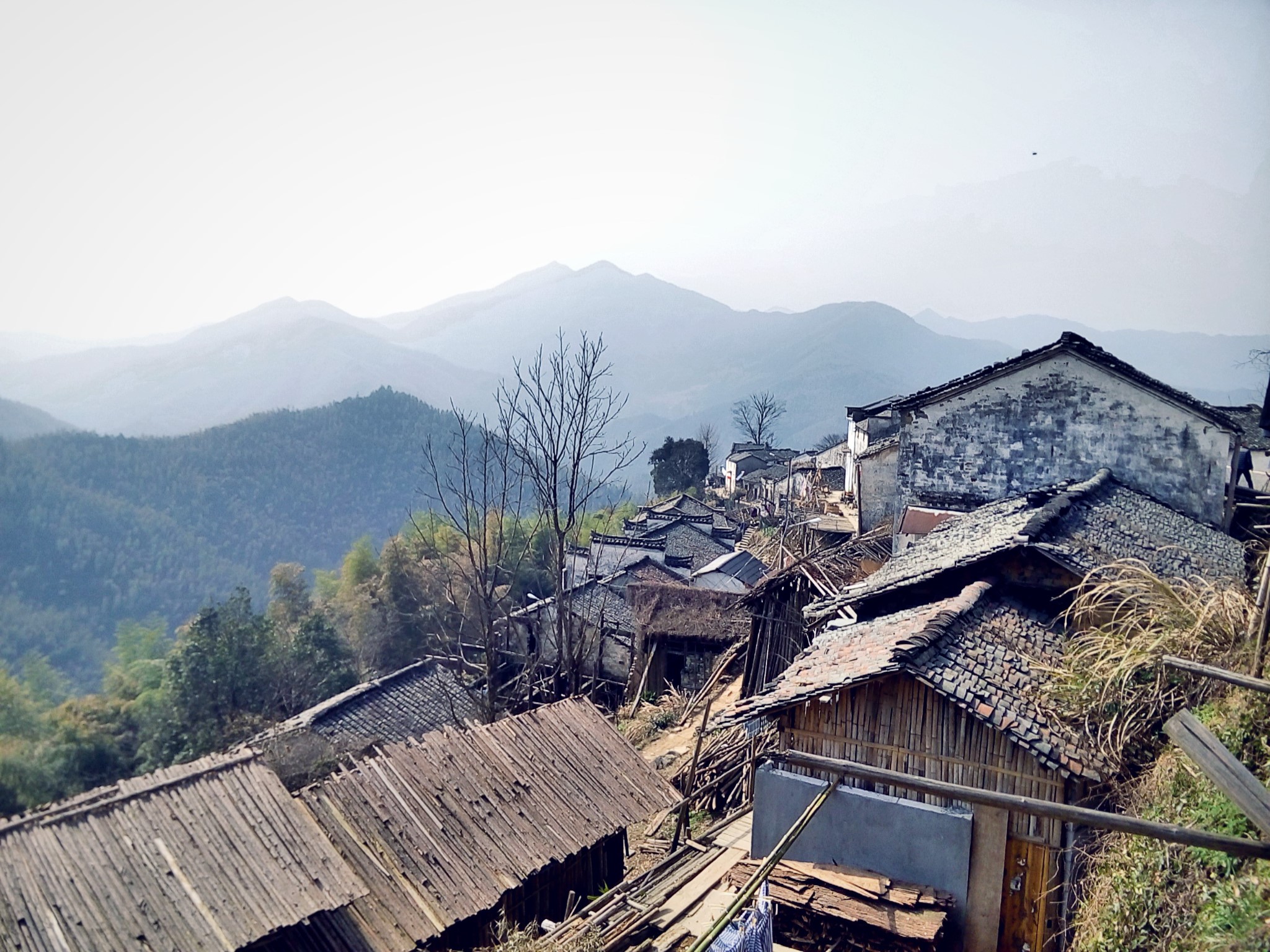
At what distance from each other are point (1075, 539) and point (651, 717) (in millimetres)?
11128

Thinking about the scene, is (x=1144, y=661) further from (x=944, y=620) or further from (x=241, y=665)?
(x=241, y=665)

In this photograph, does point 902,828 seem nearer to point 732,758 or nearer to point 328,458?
point 732,758

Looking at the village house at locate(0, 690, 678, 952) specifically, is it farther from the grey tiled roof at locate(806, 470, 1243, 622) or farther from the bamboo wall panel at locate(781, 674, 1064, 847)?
the grey tiled roof at locate(806, 470, 1243, 622)

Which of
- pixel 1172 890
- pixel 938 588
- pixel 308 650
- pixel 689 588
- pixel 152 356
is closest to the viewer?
pixel 1172 890

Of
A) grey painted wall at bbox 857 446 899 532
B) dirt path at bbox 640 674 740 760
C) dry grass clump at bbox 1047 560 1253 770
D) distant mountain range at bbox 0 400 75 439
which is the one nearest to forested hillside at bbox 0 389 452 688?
distant mountain range at bbox 0 400 75 439

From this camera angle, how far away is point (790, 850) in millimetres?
8000

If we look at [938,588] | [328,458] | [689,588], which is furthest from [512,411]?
[328,458]

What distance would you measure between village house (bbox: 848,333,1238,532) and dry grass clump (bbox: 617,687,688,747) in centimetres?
688

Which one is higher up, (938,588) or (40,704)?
(938,588)

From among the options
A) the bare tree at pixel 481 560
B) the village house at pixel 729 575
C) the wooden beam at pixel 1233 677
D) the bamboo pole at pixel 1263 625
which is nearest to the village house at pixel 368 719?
the bare tree at pixel 481 560

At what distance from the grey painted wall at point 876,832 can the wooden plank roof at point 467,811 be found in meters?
2.49

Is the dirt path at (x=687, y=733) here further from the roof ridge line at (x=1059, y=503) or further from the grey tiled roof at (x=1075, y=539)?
the roof ridge line at (x=1059, y=503)

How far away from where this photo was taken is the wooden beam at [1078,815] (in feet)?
11.1

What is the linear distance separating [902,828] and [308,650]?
2166 cm
